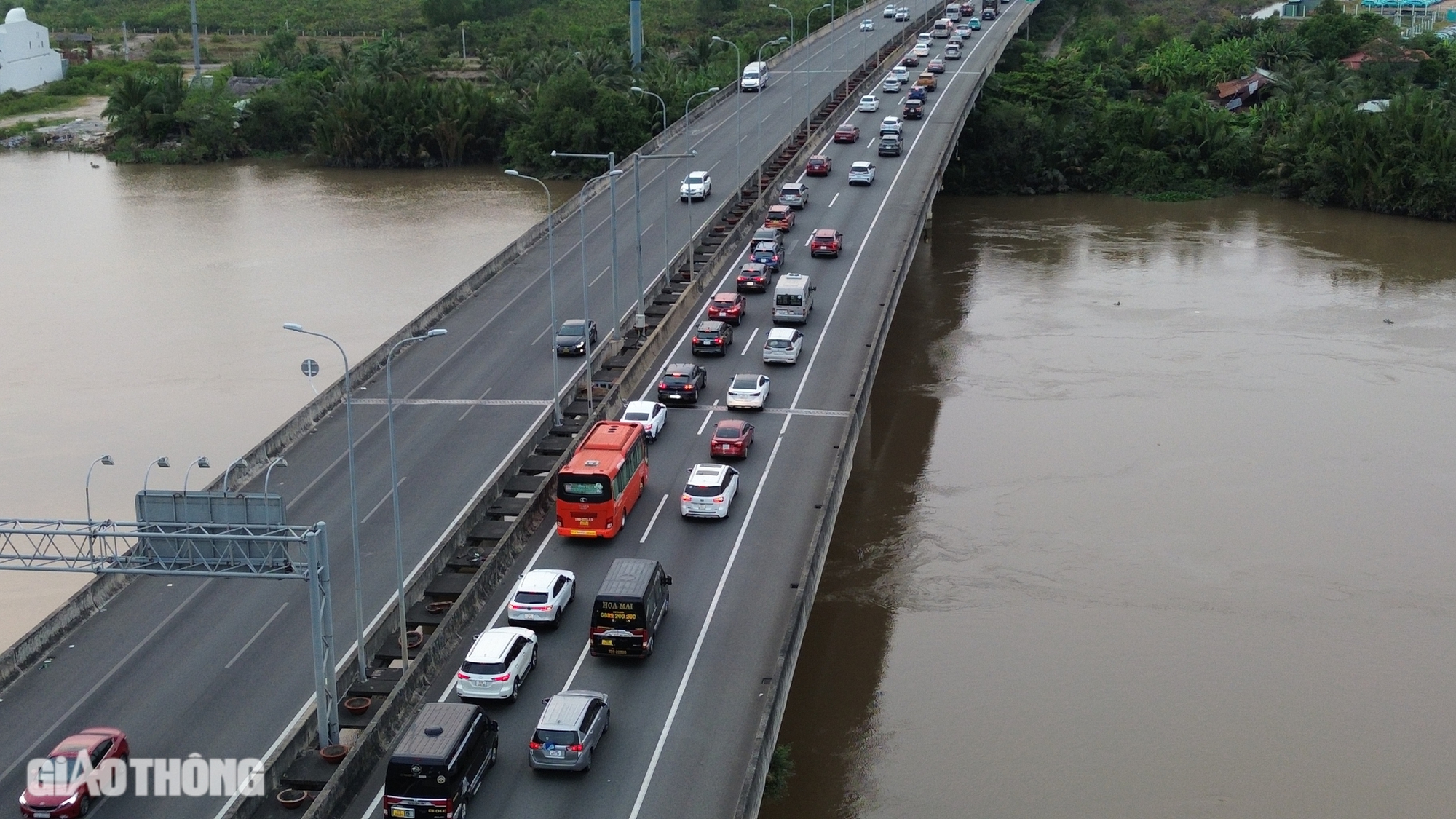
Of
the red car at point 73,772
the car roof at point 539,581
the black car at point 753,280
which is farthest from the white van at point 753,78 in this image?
the red car at point 73,772

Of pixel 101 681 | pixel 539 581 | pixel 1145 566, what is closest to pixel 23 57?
pixel 101 681

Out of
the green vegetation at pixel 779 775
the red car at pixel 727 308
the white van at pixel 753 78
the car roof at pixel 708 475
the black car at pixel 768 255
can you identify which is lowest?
the green vegetation at pixel 779 775

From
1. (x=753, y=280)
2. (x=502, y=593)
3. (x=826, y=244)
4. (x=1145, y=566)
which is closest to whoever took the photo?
(x=502, y=593)

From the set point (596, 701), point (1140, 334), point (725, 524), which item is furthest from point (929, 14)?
point (596, 701)

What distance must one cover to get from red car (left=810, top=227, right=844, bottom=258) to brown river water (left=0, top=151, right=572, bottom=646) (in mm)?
16482

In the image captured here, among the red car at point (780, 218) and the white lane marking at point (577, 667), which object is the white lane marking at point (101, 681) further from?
the red car at point (780, 218)

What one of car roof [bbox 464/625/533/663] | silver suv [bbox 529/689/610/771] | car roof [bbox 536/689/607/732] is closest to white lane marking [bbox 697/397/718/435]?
car roof [bbox 464/625/533/663]

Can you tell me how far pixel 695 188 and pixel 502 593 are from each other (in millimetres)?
38939

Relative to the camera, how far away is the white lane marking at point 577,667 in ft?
96.1

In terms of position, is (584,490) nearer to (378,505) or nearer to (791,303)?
(378,505)

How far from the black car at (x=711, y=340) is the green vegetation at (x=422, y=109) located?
51.4m

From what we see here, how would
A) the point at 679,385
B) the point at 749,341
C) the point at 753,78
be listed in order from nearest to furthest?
the point at 679,385 → the point at 749,341 → the point at 753,78

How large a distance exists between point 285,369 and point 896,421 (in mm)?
21770

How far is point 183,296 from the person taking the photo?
217 ft
